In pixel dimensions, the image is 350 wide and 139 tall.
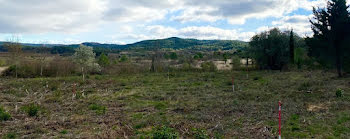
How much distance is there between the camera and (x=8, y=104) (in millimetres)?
10219

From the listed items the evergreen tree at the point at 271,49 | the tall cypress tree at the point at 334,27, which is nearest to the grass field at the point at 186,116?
the tall cypress tree at the point at 334,27

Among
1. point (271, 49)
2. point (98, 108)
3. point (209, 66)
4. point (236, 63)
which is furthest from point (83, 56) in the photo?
point (271, 49)

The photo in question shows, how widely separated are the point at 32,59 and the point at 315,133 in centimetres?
2579

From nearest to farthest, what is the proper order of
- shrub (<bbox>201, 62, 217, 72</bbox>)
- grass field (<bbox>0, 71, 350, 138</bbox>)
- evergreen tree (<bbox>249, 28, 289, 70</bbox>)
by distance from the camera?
grass field (<bbox>0, 71, 350, 138</bbox>)
evergreen tree (<bbox>249, 28, 289, 70</bbox>)
shrub (<bbox>201, 62, 217, 72</bbox>)

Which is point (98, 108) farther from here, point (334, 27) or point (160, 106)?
point (334, 27)

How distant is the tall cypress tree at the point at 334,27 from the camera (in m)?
15.9

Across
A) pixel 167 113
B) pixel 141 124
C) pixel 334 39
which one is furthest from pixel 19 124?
pixel 334 39

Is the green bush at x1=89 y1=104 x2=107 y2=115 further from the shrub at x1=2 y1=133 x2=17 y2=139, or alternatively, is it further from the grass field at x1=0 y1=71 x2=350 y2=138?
the shrub at x1=2 y1=133 x2=17 y2=139

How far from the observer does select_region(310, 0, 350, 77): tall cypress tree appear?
15.9m

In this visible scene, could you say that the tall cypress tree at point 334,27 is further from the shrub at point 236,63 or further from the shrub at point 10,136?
the shrub at point 10,136

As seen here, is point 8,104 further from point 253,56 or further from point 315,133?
point 253,56

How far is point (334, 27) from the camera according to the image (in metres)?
16.3

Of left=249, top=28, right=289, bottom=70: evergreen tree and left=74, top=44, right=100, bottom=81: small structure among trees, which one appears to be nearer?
left=74, top=44, right=100, bottom=81: small structure among trees

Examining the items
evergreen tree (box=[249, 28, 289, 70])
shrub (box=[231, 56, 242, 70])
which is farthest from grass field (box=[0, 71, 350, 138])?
shrub (box=[231, 56, 242, 70])
